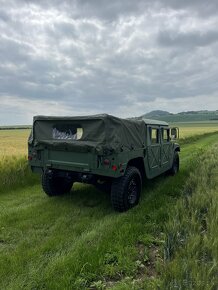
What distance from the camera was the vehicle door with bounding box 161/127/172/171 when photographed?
8.47 meters

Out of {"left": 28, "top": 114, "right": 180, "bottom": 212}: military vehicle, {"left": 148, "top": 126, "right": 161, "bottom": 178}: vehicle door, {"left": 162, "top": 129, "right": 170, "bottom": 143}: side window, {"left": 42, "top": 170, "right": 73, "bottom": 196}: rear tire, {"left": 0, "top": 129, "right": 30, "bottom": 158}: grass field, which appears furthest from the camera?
{"left": 0, "top": 129, "right": 30, "bottom": 158}: grass field

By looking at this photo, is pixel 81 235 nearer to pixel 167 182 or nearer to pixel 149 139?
pixel 149 139

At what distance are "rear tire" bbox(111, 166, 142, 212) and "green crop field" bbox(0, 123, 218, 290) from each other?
0.60ft

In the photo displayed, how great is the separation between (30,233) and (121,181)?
6.91ft

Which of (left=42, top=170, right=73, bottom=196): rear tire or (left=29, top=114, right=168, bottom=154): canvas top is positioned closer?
(left=29, top=114, right=168, bottom=154): canvas top

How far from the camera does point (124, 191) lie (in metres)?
6.01

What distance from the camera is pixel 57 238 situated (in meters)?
4.76

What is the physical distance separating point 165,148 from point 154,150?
1.14 metres

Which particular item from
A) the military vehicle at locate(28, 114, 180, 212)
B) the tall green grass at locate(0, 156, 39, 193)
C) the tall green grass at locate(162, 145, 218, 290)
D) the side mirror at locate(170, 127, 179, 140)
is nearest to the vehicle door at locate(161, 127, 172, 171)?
the side mirror at locate(170, 127, 179, 140)

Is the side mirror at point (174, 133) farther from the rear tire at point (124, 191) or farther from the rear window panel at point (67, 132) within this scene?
the rear window panel at point (67, 132)

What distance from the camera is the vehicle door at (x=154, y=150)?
292 inches

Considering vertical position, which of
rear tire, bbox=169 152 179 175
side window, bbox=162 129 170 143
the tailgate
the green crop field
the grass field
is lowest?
the green crop field

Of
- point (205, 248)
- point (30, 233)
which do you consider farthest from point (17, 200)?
point (205, 248)

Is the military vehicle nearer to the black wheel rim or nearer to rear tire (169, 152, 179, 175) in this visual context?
the black wheel rim
